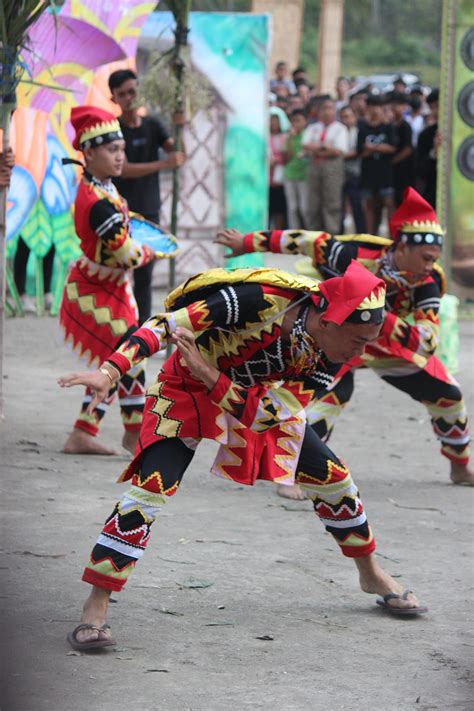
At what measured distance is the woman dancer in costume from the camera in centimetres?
609

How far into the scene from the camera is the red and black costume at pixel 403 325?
221 inches

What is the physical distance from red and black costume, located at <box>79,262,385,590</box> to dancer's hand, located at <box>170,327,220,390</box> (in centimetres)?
3

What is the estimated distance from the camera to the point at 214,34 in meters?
11.5

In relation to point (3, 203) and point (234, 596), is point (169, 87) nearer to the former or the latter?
point (3, 203)

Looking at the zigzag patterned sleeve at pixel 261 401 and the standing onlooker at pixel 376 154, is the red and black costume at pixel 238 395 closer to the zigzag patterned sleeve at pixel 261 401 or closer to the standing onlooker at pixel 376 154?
the zigzag patterned sleeve at pixel 261 401

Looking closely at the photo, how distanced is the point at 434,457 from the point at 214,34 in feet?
19.5

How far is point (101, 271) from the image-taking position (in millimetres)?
6227

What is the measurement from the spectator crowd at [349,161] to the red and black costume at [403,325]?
706 cm

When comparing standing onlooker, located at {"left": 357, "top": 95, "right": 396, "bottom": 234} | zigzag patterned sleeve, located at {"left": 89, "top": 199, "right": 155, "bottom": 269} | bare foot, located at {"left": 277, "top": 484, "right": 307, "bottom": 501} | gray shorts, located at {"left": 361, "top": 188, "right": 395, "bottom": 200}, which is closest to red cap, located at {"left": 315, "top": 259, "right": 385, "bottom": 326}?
bare foot, located at {"left": 277, "top": 484, "right": 307, "bottom": 501}

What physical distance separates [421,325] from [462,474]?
85cm

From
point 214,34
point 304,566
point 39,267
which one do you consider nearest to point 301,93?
point 214,34

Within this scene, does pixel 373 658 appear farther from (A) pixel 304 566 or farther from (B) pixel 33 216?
(B) pixel 33 216

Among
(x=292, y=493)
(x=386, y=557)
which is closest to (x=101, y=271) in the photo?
(x=292, y=493)

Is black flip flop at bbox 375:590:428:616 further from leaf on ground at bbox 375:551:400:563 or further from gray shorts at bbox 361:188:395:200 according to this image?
gray shorts at bbox 361:188:395:200
